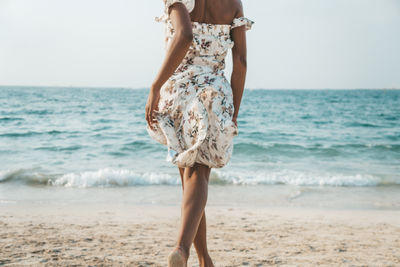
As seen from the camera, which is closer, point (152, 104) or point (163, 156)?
point (152, 104)

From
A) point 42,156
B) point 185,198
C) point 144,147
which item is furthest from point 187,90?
point 144,147

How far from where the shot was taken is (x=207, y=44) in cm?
196

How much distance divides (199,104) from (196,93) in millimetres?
70

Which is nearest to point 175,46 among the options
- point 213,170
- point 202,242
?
point 202,242

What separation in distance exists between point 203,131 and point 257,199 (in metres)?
3.87

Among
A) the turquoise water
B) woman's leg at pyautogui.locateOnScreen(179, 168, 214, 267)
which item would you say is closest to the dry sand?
woman's leg at pyautogui.locateOnScreen(179, 168, 214, 267)

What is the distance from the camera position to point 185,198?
1820mm

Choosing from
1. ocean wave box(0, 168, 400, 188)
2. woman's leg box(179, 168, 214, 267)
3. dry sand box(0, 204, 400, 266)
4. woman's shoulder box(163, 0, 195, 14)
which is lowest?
ocean wave box(0, 168, 400, 188)

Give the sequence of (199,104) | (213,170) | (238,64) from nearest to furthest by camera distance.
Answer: (199,104)
(238,64)
(213,170)

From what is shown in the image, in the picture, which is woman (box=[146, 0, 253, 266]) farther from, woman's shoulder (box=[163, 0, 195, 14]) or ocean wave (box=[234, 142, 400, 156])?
ocean wave (box=[234, 142, 400, 156])

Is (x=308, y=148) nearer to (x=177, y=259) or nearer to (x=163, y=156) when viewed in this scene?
(x=163, y=156)

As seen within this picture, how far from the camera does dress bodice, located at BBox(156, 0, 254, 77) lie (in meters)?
1.94

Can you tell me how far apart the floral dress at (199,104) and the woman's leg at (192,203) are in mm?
60

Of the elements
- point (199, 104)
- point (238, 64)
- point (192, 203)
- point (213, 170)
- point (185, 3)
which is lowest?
point (213, 170)
